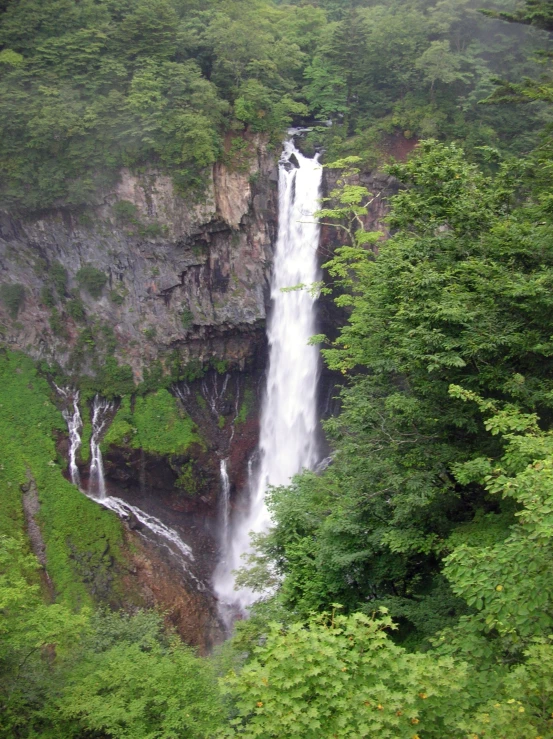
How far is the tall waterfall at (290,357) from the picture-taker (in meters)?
22.6

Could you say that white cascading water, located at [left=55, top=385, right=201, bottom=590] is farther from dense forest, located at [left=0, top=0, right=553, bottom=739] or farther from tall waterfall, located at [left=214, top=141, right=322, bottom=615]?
tall waterfall, located at [left=214, top=141, right=322, bottom=615]

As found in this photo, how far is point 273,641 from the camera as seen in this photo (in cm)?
562

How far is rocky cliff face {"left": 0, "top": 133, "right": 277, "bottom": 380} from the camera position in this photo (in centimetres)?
2312

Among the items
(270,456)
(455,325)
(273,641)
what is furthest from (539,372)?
(270,456)

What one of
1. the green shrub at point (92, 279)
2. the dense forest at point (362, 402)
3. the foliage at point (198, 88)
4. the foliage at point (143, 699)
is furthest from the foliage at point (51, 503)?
the foliage at point (143, 699)

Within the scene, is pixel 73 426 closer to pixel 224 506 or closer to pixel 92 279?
pixel 92 279

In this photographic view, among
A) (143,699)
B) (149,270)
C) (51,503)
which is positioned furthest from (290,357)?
(143,699)

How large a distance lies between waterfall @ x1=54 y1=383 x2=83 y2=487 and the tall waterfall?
6806 mm

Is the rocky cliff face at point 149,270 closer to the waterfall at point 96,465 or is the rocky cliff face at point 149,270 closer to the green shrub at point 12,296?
A: the green shrub at point 12,296

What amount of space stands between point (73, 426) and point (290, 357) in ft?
30.8

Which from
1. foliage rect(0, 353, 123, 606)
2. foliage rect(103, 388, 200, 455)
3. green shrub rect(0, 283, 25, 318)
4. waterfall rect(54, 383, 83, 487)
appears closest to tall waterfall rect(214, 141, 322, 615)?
foliage rect(103, 388, 200, 455)

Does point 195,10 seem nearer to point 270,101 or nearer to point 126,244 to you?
point 270,101

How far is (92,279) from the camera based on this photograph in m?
23.9

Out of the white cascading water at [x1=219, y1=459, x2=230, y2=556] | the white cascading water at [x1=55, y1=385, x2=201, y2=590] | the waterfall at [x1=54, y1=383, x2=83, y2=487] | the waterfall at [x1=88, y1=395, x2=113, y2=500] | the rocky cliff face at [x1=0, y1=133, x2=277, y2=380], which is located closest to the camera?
the white cascading water at [x1=55, y1=385, x2=201, y2=590]
